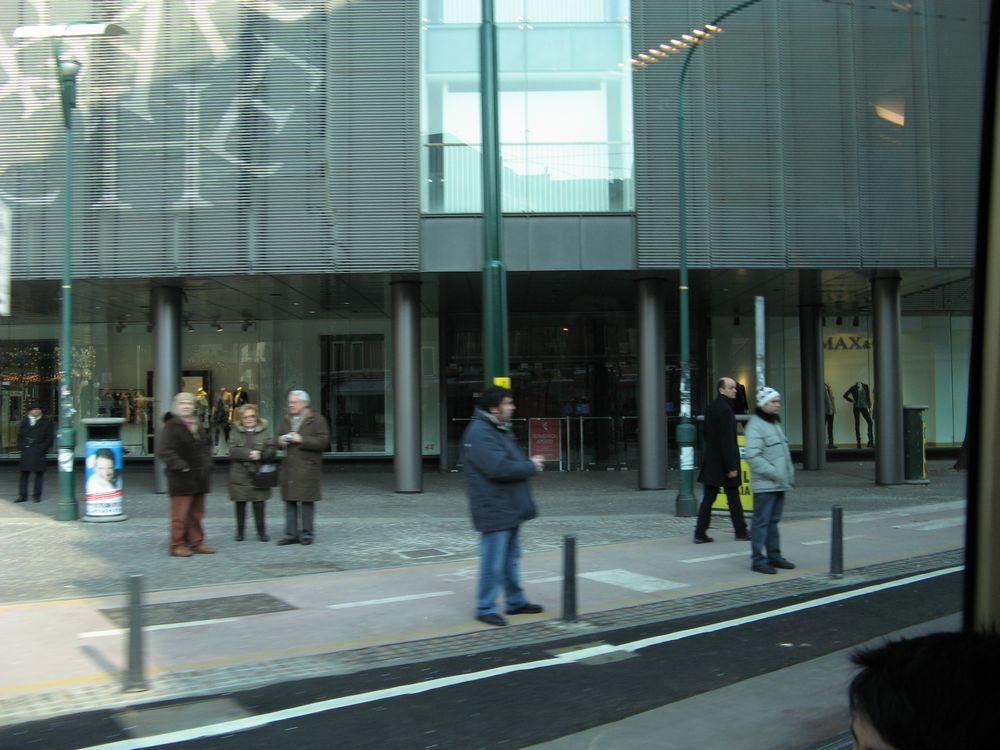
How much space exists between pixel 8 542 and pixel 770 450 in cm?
1011

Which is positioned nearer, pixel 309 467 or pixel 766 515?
pixel 766 515

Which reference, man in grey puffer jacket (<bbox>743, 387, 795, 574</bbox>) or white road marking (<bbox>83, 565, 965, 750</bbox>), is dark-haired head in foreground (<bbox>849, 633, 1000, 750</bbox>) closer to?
white road marking (<bbox>83, 565, 965, 750</bbox>)

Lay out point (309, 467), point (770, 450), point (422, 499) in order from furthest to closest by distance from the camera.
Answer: point (422, 499)
point (309, 467)
point (770, 450)

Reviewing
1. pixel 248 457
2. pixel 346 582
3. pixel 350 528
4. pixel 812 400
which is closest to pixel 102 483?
pixel 248 457

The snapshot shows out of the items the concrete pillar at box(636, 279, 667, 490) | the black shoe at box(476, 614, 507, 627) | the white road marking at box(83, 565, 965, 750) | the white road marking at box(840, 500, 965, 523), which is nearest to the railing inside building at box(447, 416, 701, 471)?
the concrete pillar at box(636, 279, 667, 490)

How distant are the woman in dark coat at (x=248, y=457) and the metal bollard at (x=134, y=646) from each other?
18.8ft

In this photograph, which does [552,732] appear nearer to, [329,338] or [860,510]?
[860,510]

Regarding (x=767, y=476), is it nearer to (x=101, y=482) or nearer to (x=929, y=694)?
(x=929, y=694)

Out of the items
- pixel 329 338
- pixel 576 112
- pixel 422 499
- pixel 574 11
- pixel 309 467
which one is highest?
pixel 574 11

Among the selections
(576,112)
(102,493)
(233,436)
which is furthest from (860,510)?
(102,493)

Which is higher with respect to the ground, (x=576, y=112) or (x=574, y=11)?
(x=574, y=11)

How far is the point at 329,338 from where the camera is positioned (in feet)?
84.6

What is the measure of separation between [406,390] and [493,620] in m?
10.9

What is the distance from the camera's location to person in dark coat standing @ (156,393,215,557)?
10.4m
